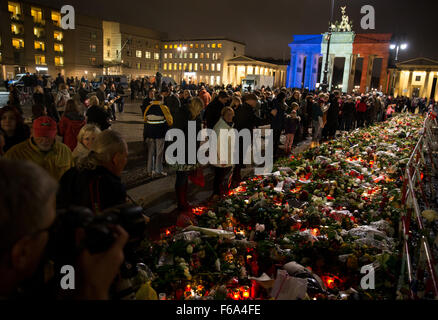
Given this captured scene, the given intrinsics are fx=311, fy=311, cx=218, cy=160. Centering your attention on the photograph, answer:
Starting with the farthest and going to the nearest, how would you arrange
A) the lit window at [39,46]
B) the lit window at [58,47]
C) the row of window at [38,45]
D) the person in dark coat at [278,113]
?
the lit window at [58,47] → the lit window at [39,46] → the row of window at [38,45] → the person in dark coat at [278,113]

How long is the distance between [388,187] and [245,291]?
5087mm

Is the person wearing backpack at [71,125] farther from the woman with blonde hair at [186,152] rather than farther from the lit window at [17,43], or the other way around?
the lit window at [17,43]

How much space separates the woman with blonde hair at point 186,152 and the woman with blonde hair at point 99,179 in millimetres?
3255

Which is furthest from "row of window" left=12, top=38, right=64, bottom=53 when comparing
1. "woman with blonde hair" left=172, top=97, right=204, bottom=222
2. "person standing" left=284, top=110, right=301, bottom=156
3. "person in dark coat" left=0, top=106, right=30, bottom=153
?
"woman with blonde hair" left=172, top=97, right=204, bottom=222

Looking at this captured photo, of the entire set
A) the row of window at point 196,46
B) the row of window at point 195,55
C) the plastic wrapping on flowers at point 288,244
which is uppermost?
the row of window at point 196,46

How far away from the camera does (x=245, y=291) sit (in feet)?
10.9

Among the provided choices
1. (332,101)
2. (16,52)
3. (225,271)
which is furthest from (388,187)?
(16,52)

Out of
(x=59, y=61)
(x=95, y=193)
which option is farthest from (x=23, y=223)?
(x=59, y=61)

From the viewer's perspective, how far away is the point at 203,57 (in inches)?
3927

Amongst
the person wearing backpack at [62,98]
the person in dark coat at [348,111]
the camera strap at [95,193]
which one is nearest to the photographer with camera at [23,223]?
the camera strap at [95,193]

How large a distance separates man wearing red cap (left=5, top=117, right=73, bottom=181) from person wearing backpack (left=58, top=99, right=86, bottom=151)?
8.83 feet

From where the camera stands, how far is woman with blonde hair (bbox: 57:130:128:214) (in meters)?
2.36

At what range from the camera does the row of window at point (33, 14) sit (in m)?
56.8

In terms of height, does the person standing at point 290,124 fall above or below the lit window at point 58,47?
below
